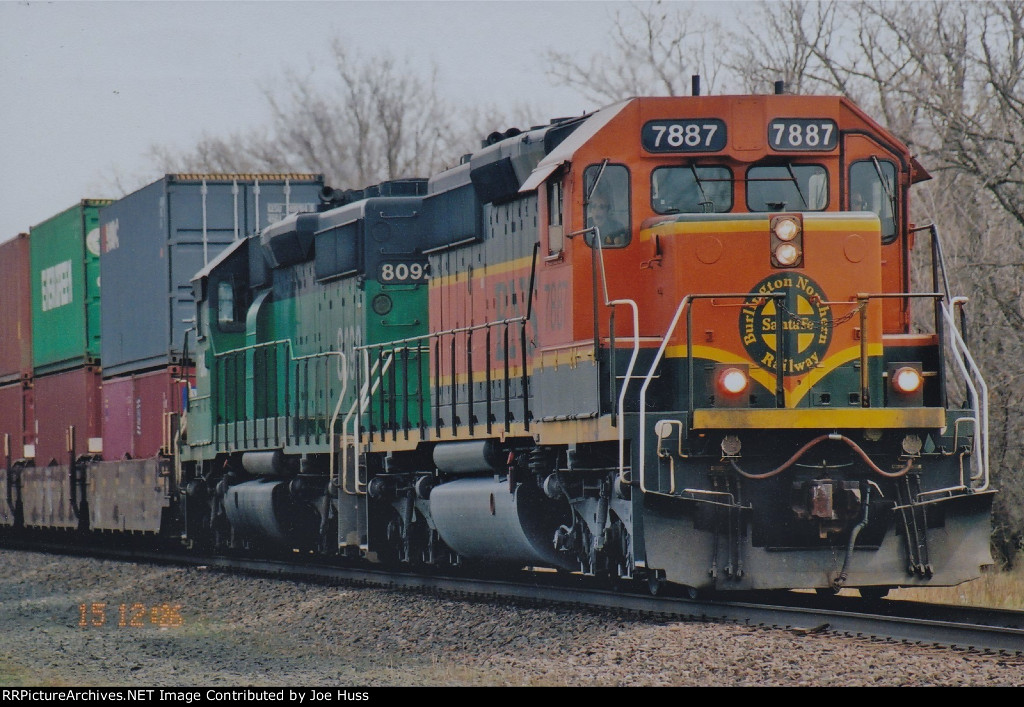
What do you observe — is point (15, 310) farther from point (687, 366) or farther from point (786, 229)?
point (786, 229)

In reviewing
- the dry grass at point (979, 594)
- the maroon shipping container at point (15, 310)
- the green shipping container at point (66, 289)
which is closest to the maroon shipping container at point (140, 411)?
the green shipping container at point (66, 289)

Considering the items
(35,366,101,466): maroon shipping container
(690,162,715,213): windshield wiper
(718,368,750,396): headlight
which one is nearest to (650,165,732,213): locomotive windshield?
(690,162,715,213): windshield wiper

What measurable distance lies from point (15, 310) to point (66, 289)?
9.06 ft

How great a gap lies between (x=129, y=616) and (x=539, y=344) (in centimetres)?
436

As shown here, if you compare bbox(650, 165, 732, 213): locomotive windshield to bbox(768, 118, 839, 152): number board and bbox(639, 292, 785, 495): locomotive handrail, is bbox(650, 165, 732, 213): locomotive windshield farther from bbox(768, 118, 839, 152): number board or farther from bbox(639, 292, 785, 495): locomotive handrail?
bbox(639, 292, 785, 495): locomotive handrail

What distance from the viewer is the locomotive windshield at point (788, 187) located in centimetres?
1077

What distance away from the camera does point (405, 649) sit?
996cm

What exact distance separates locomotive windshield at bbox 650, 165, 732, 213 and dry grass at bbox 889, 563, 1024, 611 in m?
3.58

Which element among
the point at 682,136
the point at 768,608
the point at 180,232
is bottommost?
the point at 768,608

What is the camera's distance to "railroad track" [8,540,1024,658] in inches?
345

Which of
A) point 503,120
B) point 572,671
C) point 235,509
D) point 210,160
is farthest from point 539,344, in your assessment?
point 210,160

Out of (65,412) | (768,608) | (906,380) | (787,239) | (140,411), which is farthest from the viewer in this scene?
(65,412)

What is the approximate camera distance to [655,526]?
9852 millimetres
